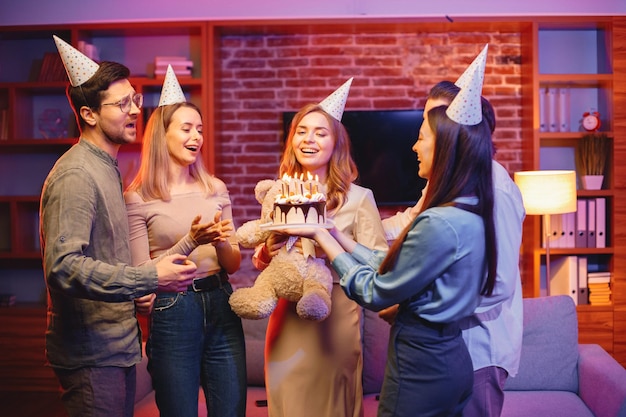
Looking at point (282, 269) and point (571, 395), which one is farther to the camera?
point (571, 395)

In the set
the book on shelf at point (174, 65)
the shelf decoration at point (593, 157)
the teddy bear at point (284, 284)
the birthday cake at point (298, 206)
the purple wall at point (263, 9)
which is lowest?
the teddy bear at point (284, 284)

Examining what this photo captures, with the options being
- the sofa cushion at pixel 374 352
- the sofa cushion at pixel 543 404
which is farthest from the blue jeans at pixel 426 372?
the sofa cushion at pixel 374 352

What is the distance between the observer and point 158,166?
254 cm

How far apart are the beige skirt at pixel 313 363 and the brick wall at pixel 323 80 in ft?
9.40

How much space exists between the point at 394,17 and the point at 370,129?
0.81 m

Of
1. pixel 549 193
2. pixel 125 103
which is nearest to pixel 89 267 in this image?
pixel 125 103

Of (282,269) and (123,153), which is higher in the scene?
(123,153)

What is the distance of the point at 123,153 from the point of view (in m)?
5.58

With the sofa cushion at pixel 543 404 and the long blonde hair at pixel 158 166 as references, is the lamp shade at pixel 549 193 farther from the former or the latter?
the long blonde hair at pixel 158 166

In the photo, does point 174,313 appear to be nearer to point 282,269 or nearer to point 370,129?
point 282,269

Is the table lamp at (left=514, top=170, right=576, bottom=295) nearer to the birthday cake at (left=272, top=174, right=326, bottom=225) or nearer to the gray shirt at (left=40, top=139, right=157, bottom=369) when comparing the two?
the birthday cake at (left=272, top=174, right=326, bottom=225)

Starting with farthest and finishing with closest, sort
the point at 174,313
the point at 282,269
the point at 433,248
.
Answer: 1. the point at 282,269
2. the point at 174,313
3. the point at 433,248

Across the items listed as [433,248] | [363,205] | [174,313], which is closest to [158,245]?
[174,313]

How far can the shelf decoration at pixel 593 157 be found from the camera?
507 cm
